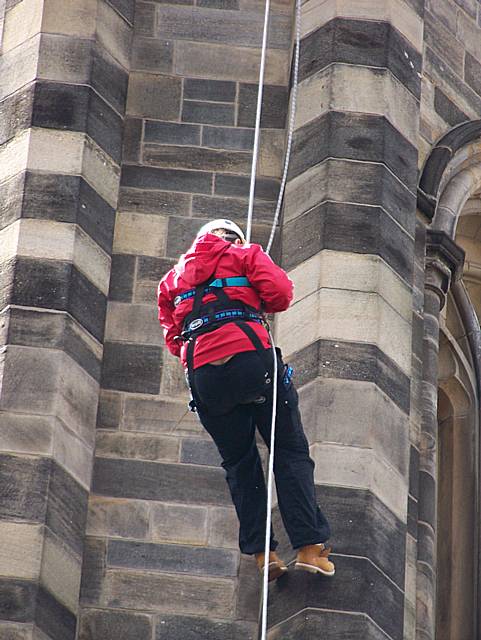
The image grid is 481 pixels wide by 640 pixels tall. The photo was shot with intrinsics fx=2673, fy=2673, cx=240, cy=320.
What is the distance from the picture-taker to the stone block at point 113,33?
14594mm

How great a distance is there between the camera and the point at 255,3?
1511cm

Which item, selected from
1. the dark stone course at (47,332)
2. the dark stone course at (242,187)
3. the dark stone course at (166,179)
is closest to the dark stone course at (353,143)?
the dark stone course at (242,187)

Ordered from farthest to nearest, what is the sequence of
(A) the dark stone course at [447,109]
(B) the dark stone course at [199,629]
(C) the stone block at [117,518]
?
(A) the dark stone course at [447,109] < (C) the stone block at [117,518] < (B) the dark stone course at [199,629]

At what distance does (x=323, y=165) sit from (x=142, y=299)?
119 centimetres

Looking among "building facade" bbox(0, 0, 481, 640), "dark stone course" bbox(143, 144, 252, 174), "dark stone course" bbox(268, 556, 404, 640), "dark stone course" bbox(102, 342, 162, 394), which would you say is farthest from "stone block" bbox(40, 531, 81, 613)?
"dark stone course" bbox(143, 144, 252, 174)

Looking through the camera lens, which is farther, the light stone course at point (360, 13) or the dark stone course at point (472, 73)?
the dark stone course at point (472, 73)

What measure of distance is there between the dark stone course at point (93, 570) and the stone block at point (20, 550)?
1.60 feet

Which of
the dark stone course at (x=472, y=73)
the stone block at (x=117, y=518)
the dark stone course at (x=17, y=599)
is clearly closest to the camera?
the dark stone course at (x=17, y=599)

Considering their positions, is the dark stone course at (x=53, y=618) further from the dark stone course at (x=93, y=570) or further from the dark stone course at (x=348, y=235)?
the dark stone course at (x=348, y=235)

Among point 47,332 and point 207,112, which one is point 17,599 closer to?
point 47,332

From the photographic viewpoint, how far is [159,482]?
44.6 ft

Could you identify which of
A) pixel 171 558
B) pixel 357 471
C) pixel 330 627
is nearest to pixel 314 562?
pixel 330 627

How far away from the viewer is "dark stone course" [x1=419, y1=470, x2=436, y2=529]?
46.6 feet

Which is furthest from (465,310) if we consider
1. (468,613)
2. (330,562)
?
(330,562)
